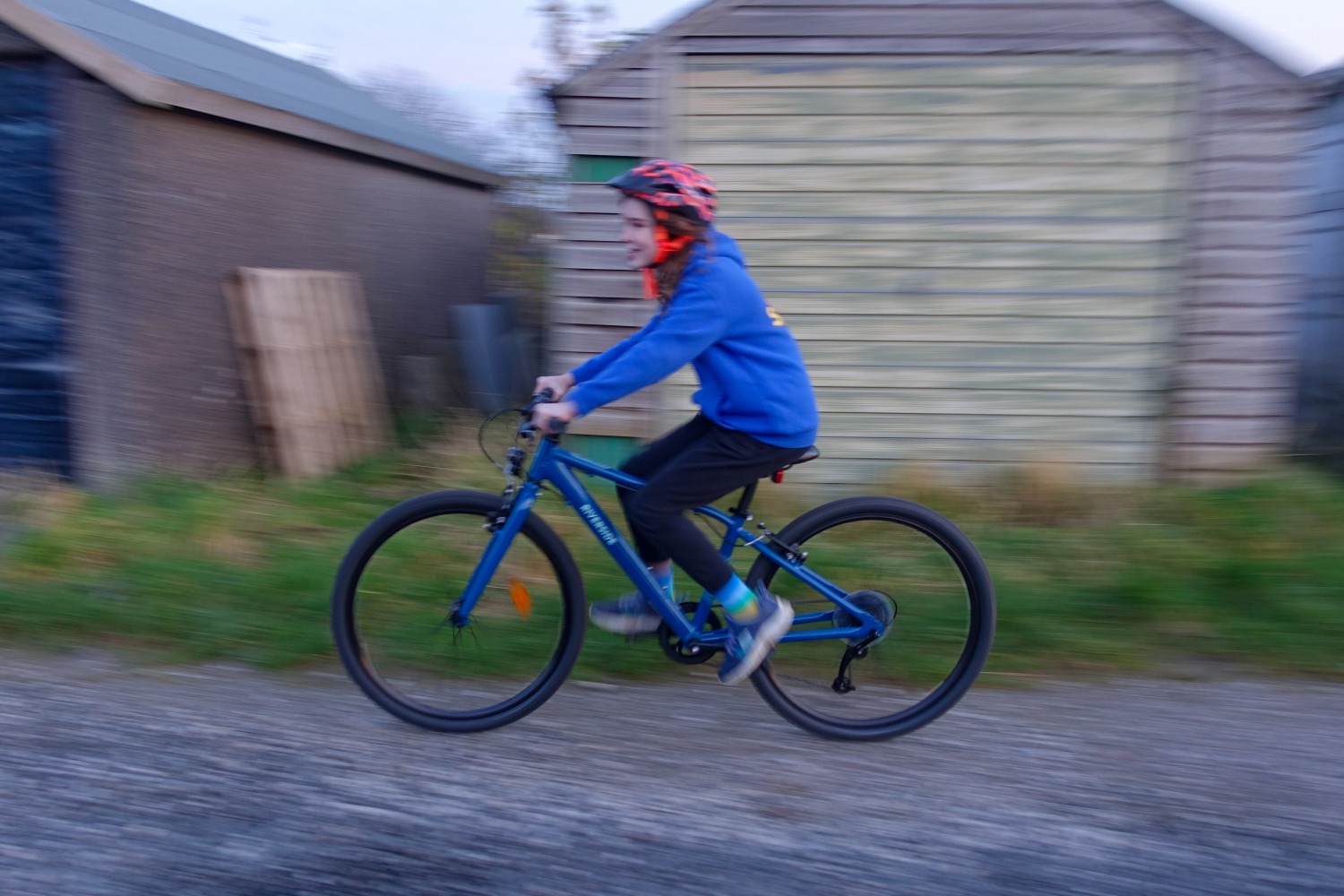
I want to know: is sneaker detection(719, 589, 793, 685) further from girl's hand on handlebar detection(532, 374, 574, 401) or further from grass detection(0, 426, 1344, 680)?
girl's hand on handlebar detection(532, 374, 574, 401)

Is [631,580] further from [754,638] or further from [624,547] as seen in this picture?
[754,638]

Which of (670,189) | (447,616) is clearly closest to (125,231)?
(447,616)

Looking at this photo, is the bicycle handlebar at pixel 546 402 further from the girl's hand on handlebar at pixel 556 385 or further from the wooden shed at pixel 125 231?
the wooden shed at pixel 125 231

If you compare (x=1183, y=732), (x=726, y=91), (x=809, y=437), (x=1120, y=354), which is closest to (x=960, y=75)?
(x=726, y=91)

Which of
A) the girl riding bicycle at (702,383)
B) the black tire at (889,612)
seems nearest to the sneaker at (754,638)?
the girl riding bicycle at (702,383)

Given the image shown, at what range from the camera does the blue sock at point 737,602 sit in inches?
135

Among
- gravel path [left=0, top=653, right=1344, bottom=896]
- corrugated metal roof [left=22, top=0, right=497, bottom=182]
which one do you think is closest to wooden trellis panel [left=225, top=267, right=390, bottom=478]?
corrugated metal roof [left=22, top=0, right=497, bottom=182]

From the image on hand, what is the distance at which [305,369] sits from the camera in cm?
709

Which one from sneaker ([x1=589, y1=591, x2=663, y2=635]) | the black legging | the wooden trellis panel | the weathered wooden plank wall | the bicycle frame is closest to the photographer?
the black legging

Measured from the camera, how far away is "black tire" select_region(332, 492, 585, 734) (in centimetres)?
349

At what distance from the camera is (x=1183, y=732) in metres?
3.65

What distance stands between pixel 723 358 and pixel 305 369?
4508 millimetres

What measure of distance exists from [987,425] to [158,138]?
16.1 ft

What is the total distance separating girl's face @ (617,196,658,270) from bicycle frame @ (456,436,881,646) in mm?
640
